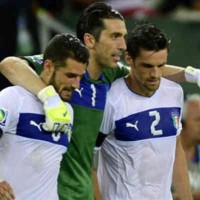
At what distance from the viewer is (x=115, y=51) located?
6.16 meters

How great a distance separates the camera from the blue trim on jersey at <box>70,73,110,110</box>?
20.1 ft

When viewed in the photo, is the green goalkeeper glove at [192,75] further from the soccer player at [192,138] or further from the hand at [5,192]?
the soccer player at [192,138]

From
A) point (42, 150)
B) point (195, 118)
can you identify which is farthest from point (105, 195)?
point (195, 118)

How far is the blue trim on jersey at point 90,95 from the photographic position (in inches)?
242

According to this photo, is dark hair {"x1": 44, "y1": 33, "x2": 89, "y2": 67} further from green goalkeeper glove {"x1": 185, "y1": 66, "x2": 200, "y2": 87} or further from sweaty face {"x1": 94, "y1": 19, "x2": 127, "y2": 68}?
green goalkeeper glove {"x1": 185, "y1": 66, "x2": 200, "y2": 87}

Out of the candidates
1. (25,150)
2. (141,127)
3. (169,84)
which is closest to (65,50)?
(25,150)

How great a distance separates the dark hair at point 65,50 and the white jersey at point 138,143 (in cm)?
51

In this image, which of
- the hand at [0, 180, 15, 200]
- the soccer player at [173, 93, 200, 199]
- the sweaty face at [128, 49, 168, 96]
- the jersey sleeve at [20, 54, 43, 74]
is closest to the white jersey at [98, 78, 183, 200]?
the sweaty face at [128, 49, 168, 96]

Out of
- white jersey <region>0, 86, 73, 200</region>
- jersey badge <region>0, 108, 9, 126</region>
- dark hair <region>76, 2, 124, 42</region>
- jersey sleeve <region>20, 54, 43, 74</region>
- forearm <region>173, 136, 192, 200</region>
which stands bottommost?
forearm <region>173, 136, 192, 200</region>

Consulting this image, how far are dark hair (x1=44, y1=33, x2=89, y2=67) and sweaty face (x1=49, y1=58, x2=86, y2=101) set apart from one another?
3 cm

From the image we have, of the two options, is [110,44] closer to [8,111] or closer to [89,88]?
[89,88]

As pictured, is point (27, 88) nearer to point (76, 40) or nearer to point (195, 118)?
point (76, 40)

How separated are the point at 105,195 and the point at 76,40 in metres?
1.02

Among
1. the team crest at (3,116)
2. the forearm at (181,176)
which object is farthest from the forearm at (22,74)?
the forearm at (181,176)
